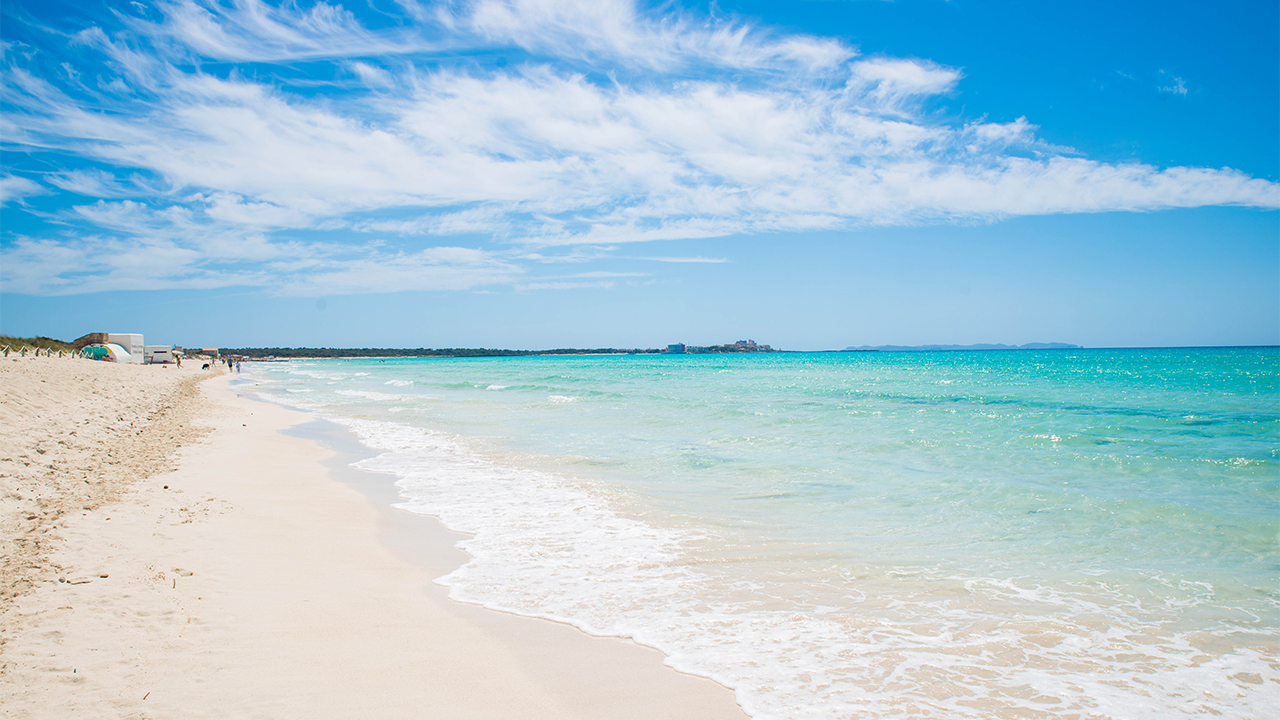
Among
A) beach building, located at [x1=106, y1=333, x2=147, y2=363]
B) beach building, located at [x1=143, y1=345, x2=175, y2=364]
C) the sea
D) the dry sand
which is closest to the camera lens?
the dry sand

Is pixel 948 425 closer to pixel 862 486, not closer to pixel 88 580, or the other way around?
pixel 862 486

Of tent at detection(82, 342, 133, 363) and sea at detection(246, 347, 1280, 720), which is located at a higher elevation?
tent at detection(82, 342, 133, 363)

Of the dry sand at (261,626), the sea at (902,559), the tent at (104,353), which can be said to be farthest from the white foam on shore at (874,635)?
the tent at (104,353)

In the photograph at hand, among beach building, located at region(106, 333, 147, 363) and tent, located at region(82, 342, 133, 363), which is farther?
beach building, located at region(106, 333, 147, 363)

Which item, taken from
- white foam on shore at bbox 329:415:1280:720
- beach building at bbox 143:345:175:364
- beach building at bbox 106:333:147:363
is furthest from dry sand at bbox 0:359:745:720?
beach building at bbox 143:345:175:364

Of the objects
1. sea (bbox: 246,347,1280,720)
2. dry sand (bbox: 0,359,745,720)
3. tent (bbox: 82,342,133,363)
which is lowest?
sea (bbox: 246,347,1280,720)

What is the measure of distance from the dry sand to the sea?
0.45 m

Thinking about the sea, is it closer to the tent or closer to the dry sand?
the dry sand

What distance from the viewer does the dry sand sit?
3.22 m

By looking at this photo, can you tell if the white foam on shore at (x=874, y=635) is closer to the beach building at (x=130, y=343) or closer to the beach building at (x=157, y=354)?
the beach building at (x=130, y=343)

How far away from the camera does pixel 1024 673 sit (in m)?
3.74

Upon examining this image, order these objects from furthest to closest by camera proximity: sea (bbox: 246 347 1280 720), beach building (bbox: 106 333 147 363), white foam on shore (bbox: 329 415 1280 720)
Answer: beach building (bbox: 106 333 147 363) < sea (bbox: 246 347 1280 720) < white foam on shore (bbox: 329 415 1280 720)

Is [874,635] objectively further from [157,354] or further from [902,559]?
[157,354]

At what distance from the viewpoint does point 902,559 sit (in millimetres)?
5875
